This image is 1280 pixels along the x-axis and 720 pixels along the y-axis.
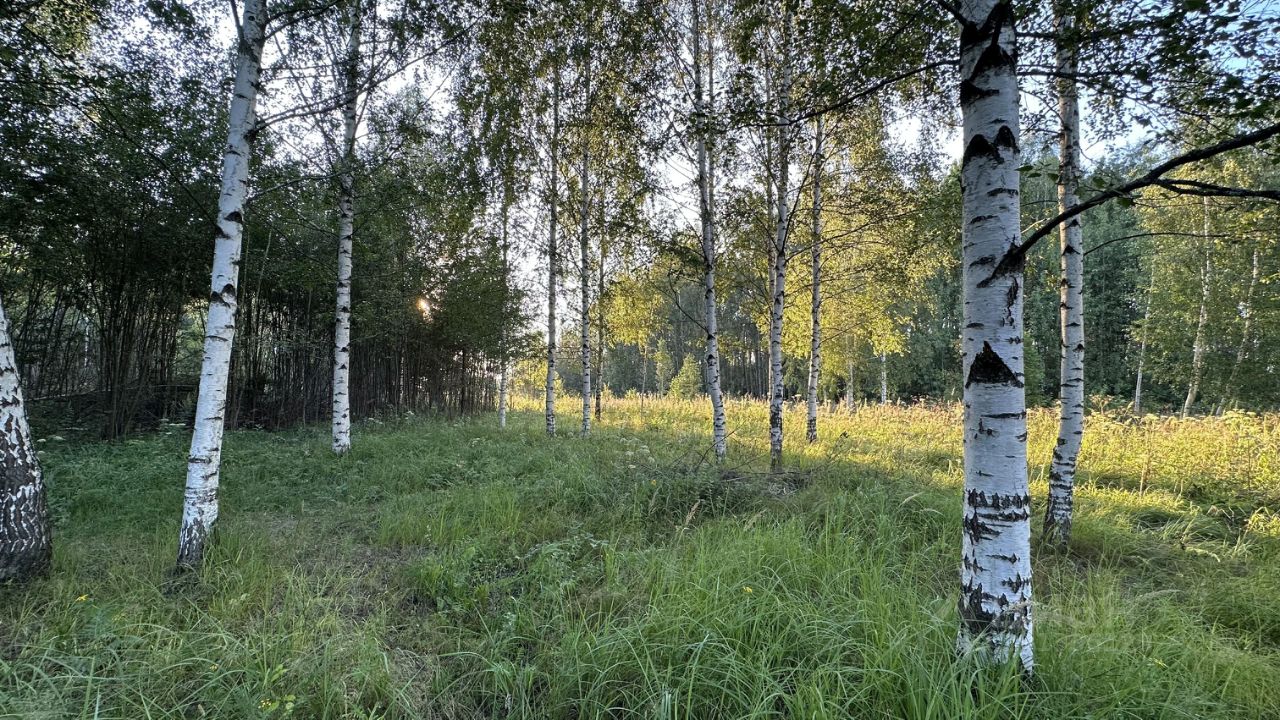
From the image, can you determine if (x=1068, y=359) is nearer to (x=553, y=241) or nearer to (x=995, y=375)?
(x=995, y=375)

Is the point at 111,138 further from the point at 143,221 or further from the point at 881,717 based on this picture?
the point at 881,717

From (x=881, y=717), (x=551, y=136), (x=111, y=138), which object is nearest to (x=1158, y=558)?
(x=881, y=717)

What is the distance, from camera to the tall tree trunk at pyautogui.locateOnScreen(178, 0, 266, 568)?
3408 mm

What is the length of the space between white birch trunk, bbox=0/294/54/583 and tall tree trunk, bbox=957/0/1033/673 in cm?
569

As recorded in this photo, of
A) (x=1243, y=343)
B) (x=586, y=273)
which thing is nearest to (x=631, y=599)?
(x=586, y=273)

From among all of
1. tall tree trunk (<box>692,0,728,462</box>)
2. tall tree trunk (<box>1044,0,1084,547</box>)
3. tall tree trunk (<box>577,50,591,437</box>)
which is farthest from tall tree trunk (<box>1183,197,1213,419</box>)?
tall tree trunk (<box>577,50,591,437</box>)

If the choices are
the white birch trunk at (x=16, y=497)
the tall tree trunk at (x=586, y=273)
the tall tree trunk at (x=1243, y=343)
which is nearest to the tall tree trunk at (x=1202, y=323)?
the tall tree trunk at (x=1243, y=343)

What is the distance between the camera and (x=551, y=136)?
9.57 metres

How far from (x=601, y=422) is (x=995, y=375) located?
11228 millimetres

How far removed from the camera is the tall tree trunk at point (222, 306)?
3.41 meters

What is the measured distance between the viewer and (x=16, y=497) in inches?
121

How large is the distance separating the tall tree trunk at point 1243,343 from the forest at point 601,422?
0.26m

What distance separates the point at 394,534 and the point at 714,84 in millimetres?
7828

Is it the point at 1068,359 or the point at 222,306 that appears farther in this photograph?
the point at 1068,359
